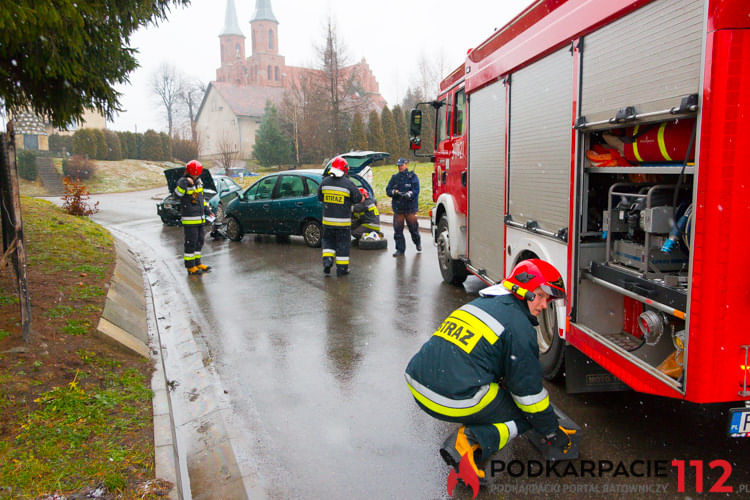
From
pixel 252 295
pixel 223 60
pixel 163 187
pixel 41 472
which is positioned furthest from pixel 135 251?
pixel 223 60

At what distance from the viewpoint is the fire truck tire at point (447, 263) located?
8359 millimetres

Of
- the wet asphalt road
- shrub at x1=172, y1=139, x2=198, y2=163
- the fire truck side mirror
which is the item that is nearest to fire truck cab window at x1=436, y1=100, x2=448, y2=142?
the fire truck side mirror

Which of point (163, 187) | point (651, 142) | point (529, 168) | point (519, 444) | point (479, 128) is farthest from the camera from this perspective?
point (163, 187)

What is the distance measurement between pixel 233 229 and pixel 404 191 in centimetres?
499

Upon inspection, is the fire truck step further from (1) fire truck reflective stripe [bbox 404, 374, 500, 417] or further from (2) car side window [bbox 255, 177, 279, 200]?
(2) car side window [bbox 255, 177, 279, 200]

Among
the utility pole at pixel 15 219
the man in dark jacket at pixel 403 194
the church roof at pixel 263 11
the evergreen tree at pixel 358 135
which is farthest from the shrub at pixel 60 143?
the church roof at pixel 263 11

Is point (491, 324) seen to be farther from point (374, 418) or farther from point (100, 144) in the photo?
point (100, 144)

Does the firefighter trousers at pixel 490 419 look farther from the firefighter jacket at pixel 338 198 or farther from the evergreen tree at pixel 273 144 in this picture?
the evergreen tree at pixel 273 144

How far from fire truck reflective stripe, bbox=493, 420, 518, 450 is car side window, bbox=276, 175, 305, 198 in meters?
9.63

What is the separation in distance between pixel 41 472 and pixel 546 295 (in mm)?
3078

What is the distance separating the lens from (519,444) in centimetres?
385

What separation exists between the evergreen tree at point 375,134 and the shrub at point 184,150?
61.0 feet

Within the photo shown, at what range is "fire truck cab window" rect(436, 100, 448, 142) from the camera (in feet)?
27.2

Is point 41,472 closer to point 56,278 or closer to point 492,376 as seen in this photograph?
point 492,376
